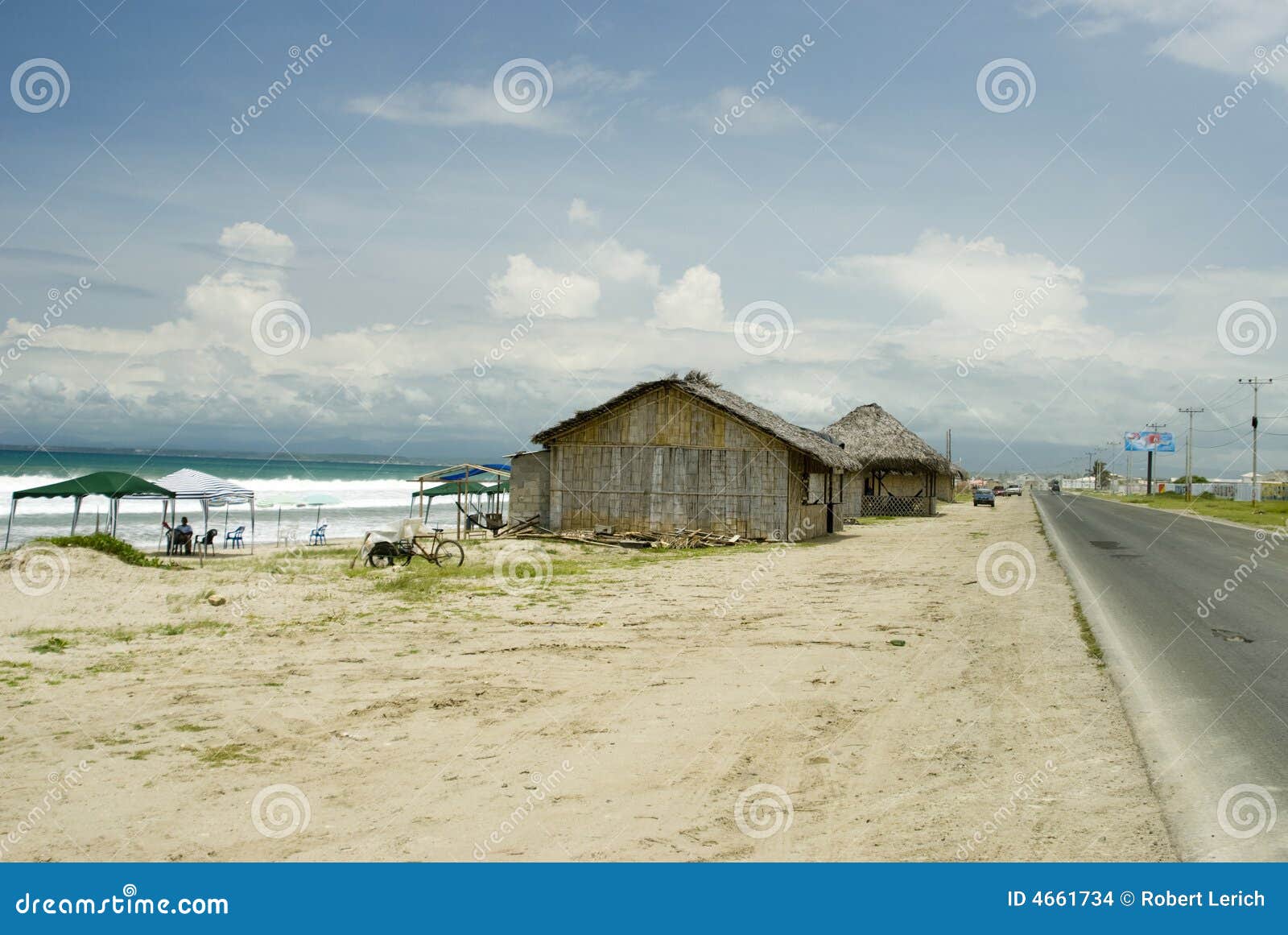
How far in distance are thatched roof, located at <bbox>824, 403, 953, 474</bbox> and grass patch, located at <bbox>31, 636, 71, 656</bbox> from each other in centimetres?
3722

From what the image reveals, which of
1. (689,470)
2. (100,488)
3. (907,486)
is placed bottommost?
(100,488)

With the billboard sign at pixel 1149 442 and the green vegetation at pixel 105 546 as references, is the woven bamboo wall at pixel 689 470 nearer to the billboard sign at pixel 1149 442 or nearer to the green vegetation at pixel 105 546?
the green vegetation at pixel 105 546

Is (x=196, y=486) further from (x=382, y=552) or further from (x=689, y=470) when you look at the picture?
(x=689, y=470)

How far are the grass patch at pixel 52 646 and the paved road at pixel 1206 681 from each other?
11.2 metres

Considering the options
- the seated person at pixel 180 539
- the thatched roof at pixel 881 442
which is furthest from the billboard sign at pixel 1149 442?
the seated person at pixel 180 539

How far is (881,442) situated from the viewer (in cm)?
4641

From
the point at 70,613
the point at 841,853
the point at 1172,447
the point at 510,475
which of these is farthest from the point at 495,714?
the point at 1172,447

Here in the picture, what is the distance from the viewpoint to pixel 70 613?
1286cm

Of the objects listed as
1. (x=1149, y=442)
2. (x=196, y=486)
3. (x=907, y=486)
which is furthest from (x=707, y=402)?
(x=1149, y=442)

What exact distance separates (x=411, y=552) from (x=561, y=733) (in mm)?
14216

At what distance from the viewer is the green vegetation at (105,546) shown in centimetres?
1650

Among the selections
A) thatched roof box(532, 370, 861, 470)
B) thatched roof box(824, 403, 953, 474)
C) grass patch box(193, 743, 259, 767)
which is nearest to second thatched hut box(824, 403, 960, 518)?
thatched roof box(824, 403, 953, 474)

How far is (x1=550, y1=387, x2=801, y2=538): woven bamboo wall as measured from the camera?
86.2 feet

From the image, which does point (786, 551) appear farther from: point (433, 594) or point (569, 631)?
point (569, 631)
